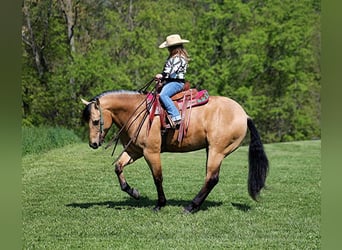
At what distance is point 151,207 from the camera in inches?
185

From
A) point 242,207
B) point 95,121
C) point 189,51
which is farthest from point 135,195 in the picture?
point 189,51

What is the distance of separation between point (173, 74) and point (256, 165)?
1.06 meters

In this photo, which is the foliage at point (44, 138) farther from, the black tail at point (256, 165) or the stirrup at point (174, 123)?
the black tail at point (256, 165)

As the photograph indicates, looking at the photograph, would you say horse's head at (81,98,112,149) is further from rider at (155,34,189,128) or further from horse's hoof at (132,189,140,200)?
horse's hoof at (132,189,140,200)

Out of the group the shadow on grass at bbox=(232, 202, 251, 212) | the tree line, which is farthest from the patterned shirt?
the tree line

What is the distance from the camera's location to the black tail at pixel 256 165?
4562mm

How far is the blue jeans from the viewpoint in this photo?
14.3 ft

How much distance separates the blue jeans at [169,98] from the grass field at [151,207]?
0.83 metres

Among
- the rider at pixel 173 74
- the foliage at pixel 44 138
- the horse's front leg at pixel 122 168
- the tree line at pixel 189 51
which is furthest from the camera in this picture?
the tree line at pixel 189 51

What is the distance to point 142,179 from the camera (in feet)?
19.5

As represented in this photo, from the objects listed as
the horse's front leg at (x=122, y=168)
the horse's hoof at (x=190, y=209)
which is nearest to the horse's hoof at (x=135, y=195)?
the horse's front leg at (x=122, y=168)

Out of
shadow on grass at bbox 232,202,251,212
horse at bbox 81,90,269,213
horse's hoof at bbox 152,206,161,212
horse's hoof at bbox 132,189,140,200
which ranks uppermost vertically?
horse at bbox 81,90,269,213

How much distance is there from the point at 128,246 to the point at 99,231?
0.46 metres

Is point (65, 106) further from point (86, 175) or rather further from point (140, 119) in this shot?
point (140, 119)
